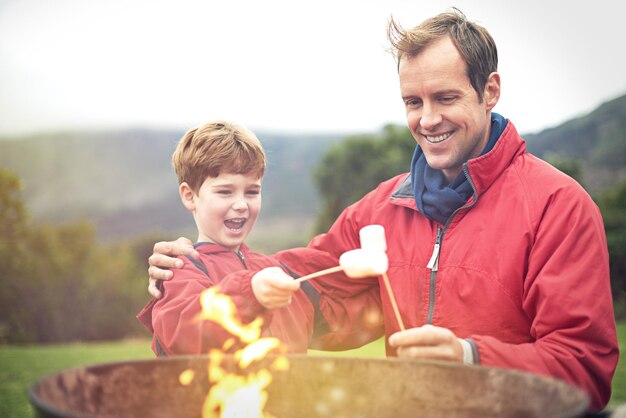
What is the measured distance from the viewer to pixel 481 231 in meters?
2.58

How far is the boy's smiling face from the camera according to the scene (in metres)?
2.73

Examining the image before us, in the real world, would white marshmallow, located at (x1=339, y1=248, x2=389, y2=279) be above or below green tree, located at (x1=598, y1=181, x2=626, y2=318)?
above

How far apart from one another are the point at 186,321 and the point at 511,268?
3.80 ft

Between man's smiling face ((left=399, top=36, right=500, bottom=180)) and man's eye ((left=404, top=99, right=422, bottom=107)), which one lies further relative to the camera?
man's eye ((left=404, top=99, right=422, bottom=107))

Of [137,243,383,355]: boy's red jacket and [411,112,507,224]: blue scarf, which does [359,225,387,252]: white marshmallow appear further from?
[411,112,507,224]: blue scarf

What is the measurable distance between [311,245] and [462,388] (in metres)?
1.29

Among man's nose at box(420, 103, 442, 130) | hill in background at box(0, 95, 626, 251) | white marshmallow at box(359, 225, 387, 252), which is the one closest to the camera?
white marshmallow at box(359, 225, 387, 252)

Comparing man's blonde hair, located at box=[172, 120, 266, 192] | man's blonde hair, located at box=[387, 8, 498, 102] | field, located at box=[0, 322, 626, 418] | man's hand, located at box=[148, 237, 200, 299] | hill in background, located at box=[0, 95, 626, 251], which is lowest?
field, located at box=[0, 322, 626, 418]

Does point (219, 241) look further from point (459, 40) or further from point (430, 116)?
point (459, 40)

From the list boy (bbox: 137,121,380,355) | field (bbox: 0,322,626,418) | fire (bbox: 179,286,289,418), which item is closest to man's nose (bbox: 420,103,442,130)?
boy (bbox: 137,121,380,355)

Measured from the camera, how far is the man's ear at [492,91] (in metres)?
2.74

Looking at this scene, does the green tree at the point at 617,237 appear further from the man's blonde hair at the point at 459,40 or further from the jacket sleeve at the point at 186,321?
the jacket sleeve at the point at 186,321

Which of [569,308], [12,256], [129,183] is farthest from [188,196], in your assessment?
[129,183]

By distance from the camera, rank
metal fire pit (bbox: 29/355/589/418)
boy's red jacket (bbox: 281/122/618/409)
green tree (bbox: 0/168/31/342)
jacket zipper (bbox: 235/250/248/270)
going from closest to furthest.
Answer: metal fire pit (bbox: 29/355/589/418) < boy's red jacket (bbox: 281/122/618/409) < jacket zipper (bbox: 235/250/248/270) < green tree (bbox: 0/168/31/342)
